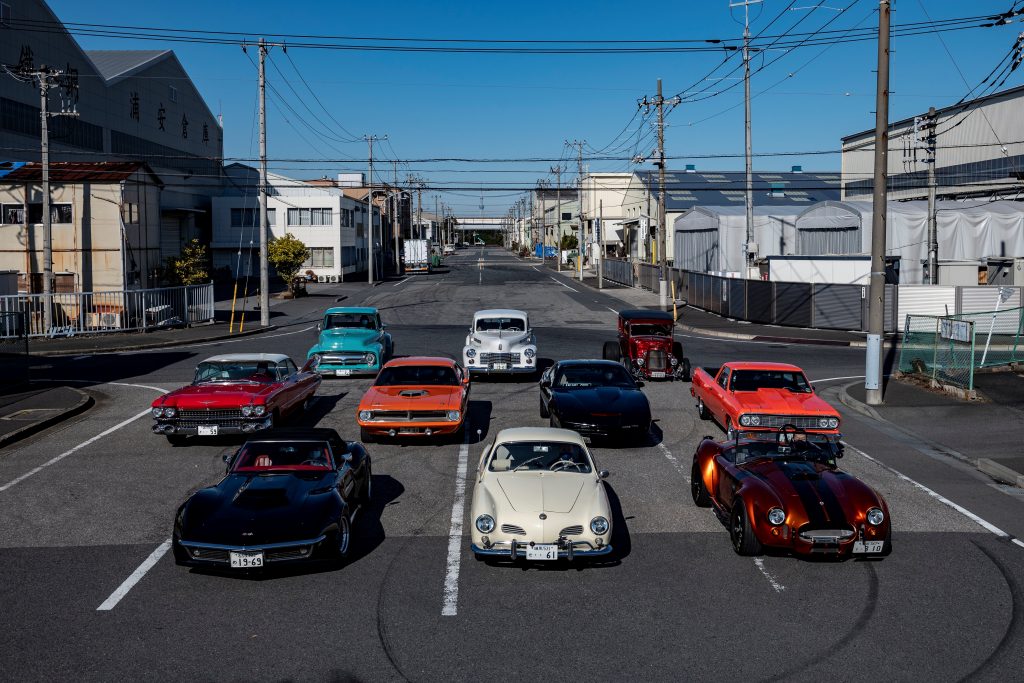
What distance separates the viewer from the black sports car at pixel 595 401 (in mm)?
16141

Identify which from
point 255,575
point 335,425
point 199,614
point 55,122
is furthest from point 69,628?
point 55,122

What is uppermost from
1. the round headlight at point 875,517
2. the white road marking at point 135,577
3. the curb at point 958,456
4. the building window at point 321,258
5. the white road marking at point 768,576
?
the building window at point 321,258

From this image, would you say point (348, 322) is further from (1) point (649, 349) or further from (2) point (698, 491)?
(2) point (698, 491)

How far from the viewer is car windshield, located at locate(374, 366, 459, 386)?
1745 centimetres

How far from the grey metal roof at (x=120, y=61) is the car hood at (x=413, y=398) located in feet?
184

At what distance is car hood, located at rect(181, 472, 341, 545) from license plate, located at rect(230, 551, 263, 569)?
14 cm

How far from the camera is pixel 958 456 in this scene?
16.8 metres

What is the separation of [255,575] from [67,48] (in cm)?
5783

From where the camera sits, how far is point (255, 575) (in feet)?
31.8

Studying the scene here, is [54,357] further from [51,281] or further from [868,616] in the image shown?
[868,616]

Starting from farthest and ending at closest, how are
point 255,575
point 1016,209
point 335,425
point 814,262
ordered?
point 1016,209
point 814,262
point 335,425
point 255,575

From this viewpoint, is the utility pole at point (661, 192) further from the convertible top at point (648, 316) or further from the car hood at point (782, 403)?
the car hood at point (782, 403)

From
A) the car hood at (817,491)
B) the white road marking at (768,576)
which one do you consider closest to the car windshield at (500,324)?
the car hood at (817,491)

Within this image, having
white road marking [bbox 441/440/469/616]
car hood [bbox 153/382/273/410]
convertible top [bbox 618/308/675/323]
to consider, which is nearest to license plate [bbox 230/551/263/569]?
white road marking [bbox 441/440/469/616]
